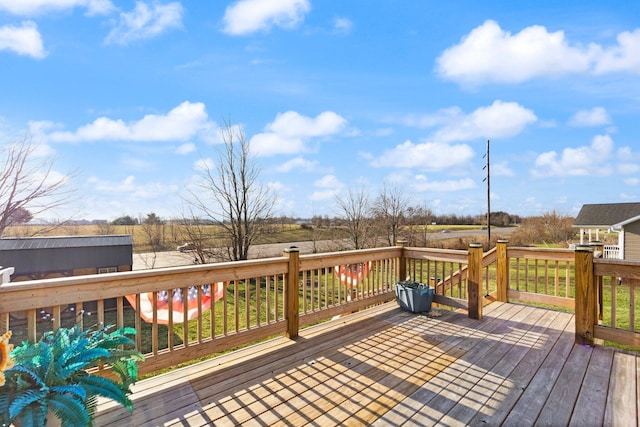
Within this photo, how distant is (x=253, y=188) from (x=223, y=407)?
27.3ft

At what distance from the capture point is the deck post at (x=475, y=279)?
438 centimetres

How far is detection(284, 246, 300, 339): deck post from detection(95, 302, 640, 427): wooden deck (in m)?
0.15

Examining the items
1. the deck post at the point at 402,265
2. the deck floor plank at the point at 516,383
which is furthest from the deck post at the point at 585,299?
the deck post at the point at 402,265

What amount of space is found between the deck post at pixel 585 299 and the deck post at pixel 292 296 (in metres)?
3.21

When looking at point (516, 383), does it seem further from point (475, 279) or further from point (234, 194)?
point (234, 194)

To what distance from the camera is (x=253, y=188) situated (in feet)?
33.4

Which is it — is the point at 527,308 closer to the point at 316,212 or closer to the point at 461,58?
the point at 461,58

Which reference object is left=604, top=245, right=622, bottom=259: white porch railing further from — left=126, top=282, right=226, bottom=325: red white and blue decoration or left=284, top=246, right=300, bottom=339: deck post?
left=126, top=282, right=226, bottom=325: red white and blue decoration

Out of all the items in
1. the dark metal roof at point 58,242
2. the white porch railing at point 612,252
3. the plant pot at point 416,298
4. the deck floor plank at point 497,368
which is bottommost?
the white porch railing at point 612,252

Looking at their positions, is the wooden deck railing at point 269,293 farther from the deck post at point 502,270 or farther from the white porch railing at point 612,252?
the white porch railing at point 612,252

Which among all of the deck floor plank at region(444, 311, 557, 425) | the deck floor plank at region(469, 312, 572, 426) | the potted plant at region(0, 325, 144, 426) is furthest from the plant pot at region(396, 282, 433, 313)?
the potted plant at region(0, 325, 144, 426)

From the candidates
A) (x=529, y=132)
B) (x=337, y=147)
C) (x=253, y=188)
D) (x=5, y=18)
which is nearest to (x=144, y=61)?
(x=5, y=18)

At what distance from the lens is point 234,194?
32.9ft

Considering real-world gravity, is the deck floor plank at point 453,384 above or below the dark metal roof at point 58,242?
below
